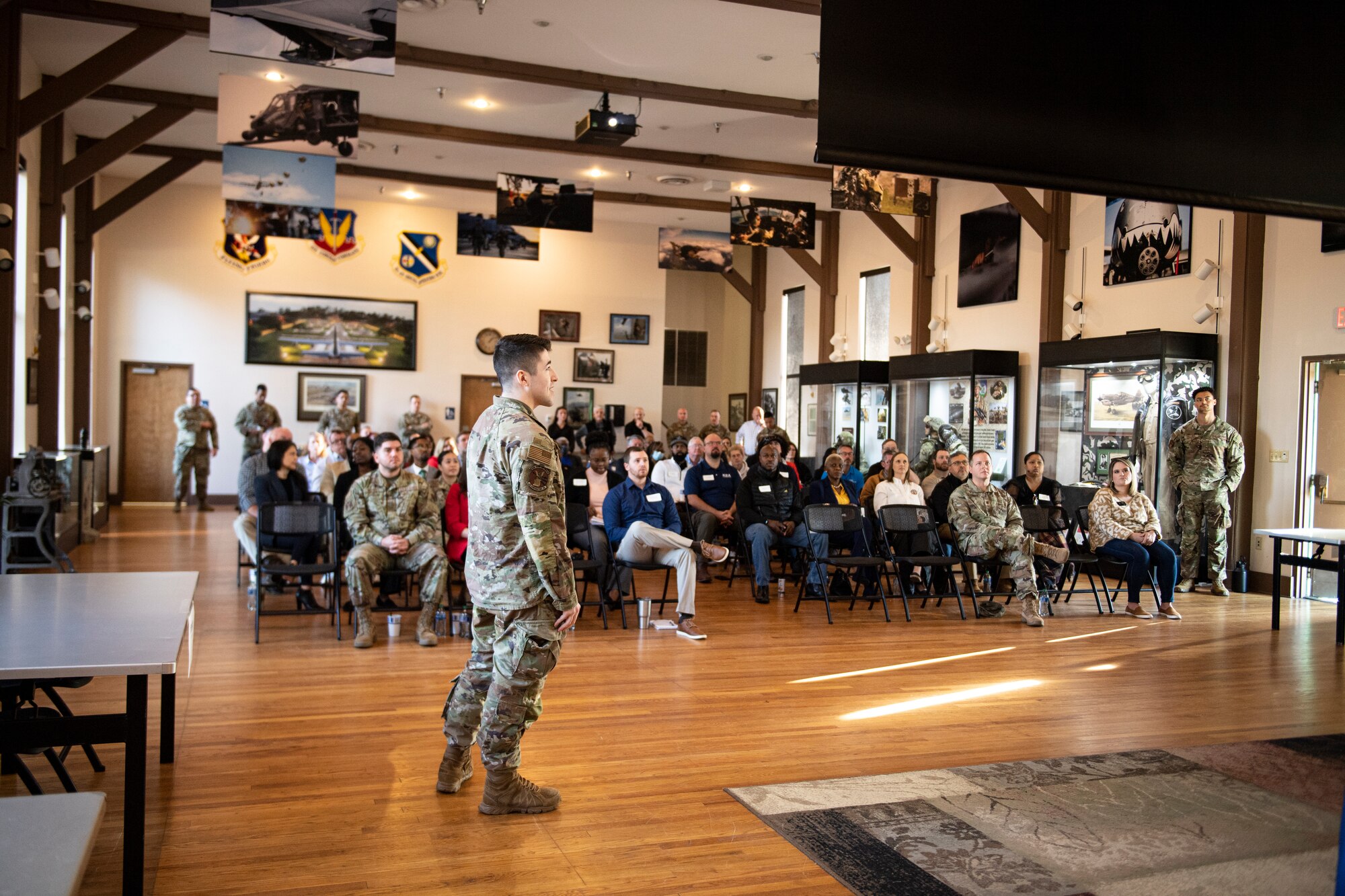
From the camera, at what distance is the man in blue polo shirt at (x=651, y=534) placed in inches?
273

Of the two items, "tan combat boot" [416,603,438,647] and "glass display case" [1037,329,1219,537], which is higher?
"glass display case" [1037,329,1219,537]

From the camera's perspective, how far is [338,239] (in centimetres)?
1670

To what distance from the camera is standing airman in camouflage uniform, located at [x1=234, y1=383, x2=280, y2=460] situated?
1499 centimetres

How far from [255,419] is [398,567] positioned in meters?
9.73

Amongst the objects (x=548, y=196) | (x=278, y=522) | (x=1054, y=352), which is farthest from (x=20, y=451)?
(x=1054, y=352)

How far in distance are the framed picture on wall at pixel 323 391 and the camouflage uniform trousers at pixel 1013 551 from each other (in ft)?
37.7

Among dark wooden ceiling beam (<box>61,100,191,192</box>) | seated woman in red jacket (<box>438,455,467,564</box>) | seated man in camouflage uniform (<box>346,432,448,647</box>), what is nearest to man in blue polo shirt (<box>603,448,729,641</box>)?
seated woman in red jacket (<box>438,455,467,564</box>)

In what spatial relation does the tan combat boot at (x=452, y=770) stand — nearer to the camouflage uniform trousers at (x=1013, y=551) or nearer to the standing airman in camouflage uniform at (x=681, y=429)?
the camouflage uniform trousers at (x=1013, y=551)

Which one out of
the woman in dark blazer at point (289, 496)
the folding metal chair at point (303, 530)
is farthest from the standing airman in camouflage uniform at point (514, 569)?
the woman in dark blazer at point (289, 496)

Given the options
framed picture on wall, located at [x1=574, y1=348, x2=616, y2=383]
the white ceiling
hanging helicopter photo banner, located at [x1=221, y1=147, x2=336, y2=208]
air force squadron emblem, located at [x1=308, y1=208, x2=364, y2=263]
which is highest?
the white ceiling

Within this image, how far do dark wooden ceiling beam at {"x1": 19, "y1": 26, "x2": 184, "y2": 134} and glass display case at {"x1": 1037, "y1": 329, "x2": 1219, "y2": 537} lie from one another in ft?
30.7

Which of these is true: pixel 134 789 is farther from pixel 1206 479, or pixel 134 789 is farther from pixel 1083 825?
pixel 1206 479

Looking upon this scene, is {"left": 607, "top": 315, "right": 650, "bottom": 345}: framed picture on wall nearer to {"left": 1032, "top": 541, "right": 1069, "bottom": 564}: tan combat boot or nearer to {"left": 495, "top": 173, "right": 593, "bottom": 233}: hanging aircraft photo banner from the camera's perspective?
{"left": 495, "top": 173, "right": 593, "bottom": 233}: hanging aircraft photo banner

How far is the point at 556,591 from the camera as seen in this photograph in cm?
346
